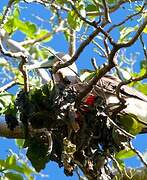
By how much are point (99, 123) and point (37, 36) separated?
135cm

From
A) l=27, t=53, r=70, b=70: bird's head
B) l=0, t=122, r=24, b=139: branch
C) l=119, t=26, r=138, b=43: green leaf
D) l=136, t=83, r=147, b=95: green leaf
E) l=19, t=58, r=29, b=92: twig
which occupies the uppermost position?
l=19, t=58, r=29, b=92: twig

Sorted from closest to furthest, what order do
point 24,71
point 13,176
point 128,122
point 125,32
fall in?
1. point 24,71
2. point 128,122
3. point 13,176
4. point 125,32

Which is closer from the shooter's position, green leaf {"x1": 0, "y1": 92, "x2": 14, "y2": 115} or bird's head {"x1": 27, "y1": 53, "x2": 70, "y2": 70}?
bird's head {"x1": 27, "y1": 53, "x2": 70, "y2": 70}

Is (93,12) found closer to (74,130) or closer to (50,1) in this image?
(50,1)

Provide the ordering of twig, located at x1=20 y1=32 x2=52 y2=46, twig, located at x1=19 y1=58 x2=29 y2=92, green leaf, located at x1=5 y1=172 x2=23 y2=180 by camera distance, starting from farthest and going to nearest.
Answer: twig, located at x1=20 y1=32 x2=52 y2=46 → green leaf, located at x1=5 y1=172 x2=23 y2=180 → twig, located at x1=19 y1=58 x2=29 y2=92

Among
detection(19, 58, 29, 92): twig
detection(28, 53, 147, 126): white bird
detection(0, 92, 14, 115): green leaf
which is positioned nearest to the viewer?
detection(19, 58, 29, 92): twig

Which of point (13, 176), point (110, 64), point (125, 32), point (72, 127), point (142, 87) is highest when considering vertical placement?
point (110, 64)

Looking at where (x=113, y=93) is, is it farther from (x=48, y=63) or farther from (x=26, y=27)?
(x=26, y=27)

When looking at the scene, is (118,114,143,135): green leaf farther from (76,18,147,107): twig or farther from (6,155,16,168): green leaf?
(6,155,16,168): green leaf

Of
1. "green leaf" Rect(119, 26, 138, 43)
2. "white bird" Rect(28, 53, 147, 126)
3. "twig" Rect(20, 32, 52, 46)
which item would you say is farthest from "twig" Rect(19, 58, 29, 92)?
"twig" Rect(20, 32, 52, 46)

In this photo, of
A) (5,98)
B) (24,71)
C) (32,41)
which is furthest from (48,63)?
(24,71)

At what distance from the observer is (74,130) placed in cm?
230

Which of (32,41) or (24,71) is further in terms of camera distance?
(32,41)

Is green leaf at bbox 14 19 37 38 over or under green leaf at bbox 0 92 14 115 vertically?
over
